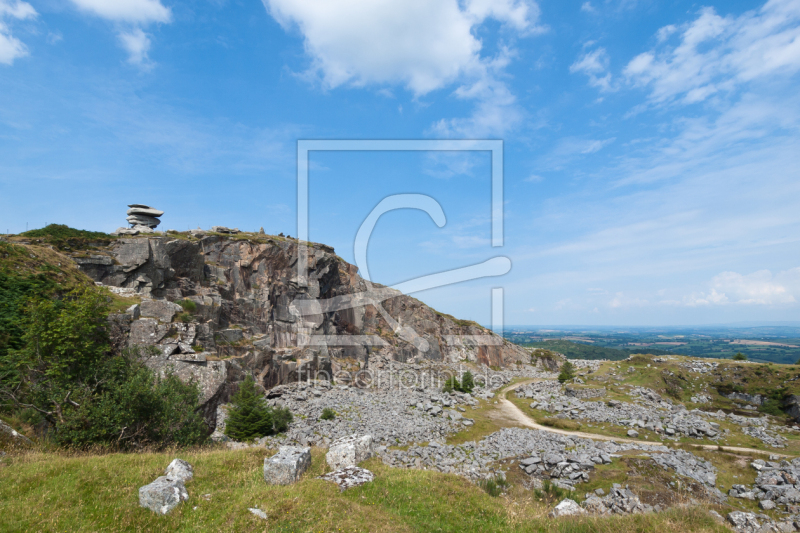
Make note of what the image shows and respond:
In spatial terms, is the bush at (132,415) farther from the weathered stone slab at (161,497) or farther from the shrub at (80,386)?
the weathered stone slab at (161,497)

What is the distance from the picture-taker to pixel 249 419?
108 feet

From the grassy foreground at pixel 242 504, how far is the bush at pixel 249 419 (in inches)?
765

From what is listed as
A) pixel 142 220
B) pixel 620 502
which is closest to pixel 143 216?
pixel 142 220

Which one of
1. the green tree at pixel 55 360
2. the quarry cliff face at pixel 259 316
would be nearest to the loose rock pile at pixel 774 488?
the green tree at pixel 55 360

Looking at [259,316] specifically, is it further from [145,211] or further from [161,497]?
[161,497]

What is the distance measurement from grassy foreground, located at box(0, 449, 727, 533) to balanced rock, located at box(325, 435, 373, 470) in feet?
1.94

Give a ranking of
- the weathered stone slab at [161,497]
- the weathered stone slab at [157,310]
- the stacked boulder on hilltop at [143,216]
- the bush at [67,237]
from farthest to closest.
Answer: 1. the stacked boulder on hilltop at [143,216]
2. the bush at [67,237]
3. the weathered stone slab at [157,310]
4. the weathered stone slab at [161,497]

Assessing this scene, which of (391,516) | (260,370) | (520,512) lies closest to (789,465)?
(520,512)

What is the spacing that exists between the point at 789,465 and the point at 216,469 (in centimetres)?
4205

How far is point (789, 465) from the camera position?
1107 inches

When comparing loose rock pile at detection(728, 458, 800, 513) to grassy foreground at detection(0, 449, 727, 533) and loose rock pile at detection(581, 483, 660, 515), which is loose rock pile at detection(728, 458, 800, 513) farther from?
grassy foreground at detection(0, 449, 727, 533)

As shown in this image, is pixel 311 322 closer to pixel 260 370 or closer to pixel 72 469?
pixel 260 370

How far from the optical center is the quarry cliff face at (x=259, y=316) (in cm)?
3186

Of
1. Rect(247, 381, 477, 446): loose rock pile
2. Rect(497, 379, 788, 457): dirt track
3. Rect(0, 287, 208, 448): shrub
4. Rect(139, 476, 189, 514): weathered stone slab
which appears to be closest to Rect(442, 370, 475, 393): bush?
Rect(247, 381, 477, 446): loose rock pile
